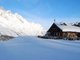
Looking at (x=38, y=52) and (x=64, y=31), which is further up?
(x=64, y=31)

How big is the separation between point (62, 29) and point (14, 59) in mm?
43626

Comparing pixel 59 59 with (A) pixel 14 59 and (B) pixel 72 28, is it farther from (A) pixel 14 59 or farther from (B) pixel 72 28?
(B) pixel 72 28

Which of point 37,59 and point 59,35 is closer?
point 37,59

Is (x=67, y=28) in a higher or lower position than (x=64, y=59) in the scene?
higher

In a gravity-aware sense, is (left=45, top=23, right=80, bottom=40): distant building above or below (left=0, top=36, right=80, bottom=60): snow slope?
above

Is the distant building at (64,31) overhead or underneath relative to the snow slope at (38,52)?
overhead

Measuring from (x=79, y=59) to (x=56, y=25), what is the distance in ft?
147

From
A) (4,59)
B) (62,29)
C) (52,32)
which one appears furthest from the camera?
(52,32)

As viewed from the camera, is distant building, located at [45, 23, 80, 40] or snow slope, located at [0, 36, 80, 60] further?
distant building, located at [45, 23, 80, 40]

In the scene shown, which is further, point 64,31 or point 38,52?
point 64,31

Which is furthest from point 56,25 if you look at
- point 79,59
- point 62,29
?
point 79,59

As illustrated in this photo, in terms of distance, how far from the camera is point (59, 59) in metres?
13.6

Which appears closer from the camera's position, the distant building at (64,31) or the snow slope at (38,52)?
the snow slope at (38,52)

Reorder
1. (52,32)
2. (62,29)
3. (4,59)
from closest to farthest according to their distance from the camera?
(4,59) < (62,29) < (52,32)
